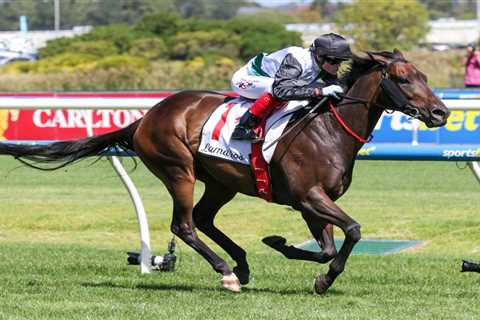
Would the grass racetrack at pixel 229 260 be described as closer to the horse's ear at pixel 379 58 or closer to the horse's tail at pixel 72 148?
the horse's tail at pixel 72 148

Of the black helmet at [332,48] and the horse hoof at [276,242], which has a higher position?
the black helmet at [332,48]

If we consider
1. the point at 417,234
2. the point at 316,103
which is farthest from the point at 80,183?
the point at 316,103

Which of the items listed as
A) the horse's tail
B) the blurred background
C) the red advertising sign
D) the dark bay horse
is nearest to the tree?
the blurred background

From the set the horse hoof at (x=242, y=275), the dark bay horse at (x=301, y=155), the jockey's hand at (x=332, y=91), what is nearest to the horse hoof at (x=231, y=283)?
the dark bay horse at (x=301, y=155)

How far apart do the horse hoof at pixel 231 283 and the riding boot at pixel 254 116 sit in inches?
33.5

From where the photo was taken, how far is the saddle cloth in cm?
625

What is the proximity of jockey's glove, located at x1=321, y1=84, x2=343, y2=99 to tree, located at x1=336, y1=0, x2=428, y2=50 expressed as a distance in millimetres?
37444

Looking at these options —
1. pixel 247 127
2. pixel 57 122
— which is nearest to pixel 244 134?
pixel 247 127

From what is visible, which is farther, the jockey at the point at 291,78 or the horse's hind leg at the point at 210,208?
the horse's hind leg at the point at 210,208

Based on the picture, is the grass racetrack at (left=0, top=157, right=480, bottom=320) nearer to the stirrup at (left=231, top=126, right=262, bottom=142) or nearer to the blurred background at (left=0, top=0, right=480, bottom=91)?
the stirrup at (left=231, top=126, right=262, bottom=142)

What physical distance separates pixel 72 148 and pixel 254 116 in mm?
1444

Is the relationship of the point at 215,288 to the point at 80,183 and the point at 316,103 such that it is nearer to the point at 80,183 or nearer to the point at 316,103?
the point at 316,103

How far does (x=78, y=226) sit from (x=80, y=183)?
3421mm

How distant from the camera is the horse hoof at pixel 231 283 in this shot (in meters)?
6.30
